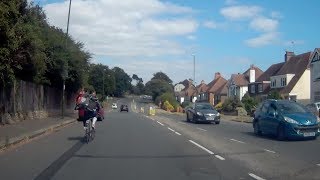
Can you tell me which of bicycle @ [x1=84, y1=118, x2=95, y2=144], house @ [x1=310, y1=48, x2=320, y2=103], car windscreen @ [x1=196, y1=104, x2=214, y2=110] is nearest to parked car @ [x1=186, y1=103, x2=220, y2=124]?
car windscreen @ [x1=196, y1=104, x2=214, y2=110]

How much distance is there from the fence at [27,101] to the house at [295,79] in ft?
110

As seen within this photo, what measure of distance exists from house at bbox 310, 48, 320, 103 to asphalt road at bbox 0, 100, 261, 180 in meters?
43.3

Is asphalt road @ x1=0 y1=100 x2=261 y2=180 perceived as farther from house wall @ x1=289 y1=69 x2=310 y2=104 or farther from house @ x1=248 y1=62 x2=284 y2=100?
house @ x1=248 y1=62 x2=284 y2=100

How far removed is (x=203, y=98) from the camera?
12238 cm

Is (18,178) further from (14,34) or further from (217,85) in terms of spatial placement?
(217,85)

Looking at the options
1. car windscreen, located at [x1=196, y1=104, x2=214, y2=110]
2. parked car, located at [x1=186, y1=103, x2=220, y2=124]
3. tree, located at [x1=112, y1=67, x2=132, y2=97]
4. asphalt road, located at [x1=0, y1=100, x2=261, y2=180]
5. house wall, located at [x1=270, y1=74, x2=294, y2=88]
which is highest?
tree, located at [x1=112, y1=67, x2=132, y2=97]

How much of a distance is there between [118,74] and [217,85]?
80966mm

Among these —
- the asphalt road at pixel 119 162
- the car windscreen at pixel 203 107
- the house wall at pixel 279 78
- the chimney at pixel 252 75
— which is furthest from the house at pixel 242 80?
the asphalt road at pixel 119 162

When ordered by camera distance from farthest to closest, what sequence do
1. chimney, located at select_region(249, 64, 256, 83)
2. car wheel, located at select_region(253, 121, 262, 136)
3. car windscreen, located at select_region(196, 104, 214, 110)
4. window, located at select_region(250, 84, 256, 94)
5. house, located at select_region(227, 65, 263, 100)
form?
1. house, located at select_region(227, 65, 263, 100)
2. chimney, located at select_region(249, 64, 256, 83)
3. window, located at select_region(250, 84, 256, 94)
4. car windscreen, located at select_region(196, 104, 214, 110)
5. car wheel, located at select_region(253, 121, 262, 136)

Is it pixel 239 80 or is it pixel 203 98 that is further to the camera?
pixel 203 98

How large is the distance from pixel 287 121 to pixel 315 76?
4289 centimetres

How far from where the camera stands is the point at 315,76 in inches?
2315

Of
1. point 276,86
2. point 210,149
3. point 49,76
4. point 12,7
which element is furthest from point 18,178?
point 276,86

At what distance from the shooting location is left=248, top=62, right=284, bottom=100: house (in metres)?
74.6
